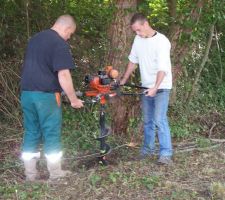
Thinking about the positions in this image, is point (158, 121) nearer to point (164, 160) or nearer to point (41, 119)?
point (164, 160)

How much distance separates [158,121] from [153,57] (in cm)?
83

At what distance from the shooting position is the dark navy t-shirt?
17.8ft

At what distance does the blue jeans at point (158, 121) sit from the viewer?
6.23 m

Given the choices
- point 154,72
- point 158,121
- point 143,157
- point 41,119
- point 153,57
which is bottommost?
point 143,157

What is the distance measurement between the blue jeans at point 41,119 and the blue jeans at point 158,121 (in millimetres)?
1321

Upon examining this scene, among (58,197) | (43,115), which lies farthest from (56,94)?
(58,197)

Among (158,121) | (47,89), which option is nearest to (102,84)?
(47,89)

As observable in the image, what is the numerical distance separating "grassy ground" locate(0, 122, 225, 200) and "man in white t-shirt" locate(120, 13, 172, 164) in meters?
0.37

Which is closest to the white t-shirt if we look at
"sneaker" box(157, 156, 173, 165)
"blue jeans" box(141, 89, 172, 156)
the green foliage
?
"blue jeans" box(141, 89, 172, 156)

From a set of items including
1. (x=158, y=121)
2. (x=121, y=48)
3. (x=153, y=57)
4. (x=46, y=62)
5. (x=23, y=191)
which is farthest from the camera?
(x=121, y=48)

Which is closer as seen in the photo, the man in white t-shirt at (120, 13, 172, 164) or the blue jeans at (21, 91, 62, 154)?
the blue jeans at (21, 91, 62, 154)

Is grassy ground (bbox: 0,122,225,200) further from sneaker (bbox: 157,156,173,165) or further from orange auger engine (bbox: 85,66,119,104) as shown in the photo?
orange auger engine (bbox: 85,66,119,104)

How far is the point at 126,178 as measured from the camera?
5625 millimetres

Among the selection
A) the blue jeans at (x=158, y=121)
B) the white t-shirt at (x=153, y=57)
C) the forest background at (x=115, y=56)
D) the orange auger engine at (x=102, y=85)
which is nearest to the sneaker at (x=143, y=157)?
the blue jeans at (x=158, y=121)
